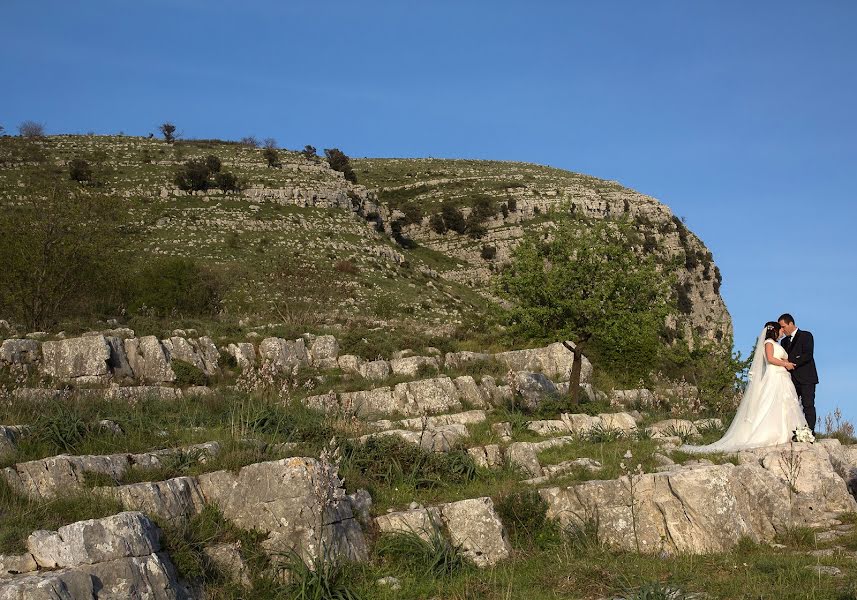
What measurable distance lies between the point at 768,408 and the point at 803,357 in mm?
1474

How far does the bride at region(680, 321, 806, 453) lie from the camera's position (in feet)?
48.4

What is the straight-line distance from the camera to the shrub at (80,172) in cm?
6650

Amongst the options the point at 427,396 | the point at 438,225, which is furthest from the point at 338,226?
the point at 427,396

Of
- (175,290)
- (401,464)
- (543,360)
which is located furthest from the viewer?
(175,290)

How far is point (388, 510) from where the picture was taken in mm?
11547

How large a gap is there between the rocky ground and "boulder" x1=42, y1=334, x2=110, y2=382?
7880 millimetres

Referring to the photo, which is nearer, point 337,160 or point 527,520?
point 527,520

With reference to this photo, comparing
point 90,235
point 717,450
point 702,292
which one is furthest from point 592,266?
point 702,292

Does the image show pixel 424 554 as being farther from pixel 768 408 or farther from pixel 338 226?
pixel 338 226

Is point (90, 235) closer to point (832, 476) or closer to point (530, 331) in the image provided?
point (530, 331)

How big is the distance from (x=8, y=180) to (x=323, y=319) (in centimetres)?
3750

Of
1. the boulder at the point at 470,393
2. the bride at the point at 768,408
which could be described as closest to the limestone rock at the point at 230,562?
the bride at the point at 768,408

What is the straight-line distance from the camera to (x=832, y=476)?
1283cm

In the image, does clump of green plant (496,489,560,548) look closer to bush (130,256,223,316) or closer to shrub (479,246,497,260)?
bush (130,256,223,316)
